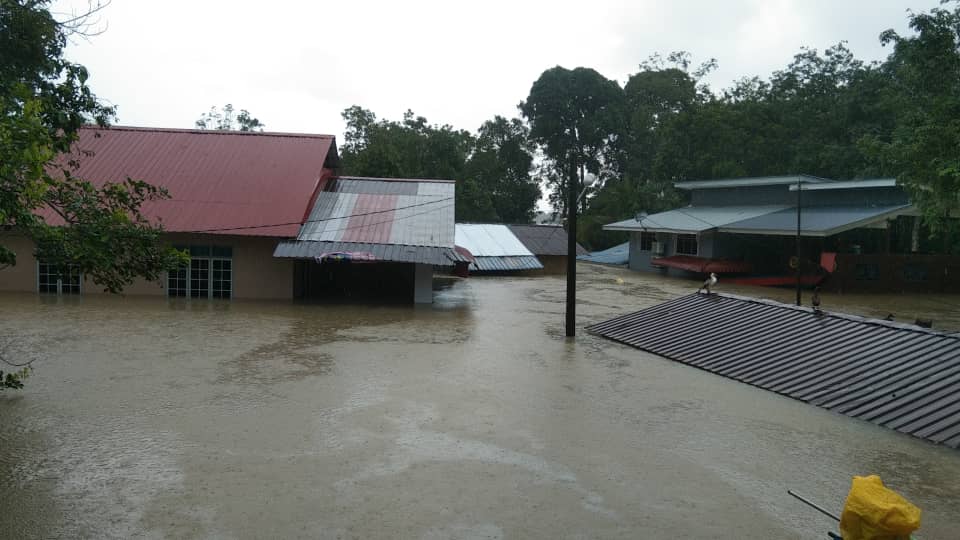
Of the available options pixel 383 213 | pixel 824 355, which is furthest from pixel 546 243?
pixel 824 355

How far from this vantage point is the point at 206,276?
22.2 meters

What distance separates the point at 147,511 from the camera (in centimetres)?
673

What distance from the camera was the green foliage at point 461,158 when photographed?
1617 inches

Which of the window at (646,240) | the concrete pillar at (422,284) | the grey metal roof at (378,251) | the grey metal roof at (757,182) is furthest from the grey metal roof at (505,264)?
the grey metal roof at (378,251)

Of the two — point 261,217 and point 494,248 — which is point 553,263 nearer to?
point 494,248

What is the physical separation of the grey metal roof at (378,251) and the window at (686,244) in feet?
54.5

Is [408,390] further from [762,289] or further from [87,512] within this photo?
[762,289]

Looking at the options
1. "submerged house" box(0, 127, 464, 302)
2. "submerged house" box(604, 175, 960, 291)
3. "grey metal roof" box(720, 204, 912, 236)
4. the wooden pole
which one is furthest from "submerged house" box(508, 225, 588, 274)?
the wooden pole

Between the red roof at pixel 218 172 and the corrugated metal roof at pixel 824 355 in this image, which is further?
the red roof at pixel 218 172

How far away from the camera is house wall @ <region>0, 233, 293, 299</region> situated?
864 inches

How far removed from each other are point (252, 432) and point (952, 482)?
8372 millimetres

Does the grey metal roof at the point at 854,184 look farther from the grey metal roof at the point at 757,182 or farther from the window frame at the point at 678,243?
the window frame at the point at 678,243

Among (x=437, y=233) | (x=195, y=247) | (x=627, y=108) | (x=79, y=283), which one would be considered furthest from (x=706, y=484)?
(x=627, y=108)

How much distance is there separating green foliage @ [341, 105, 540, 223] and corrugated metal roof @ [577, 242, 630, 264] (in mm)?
8867
